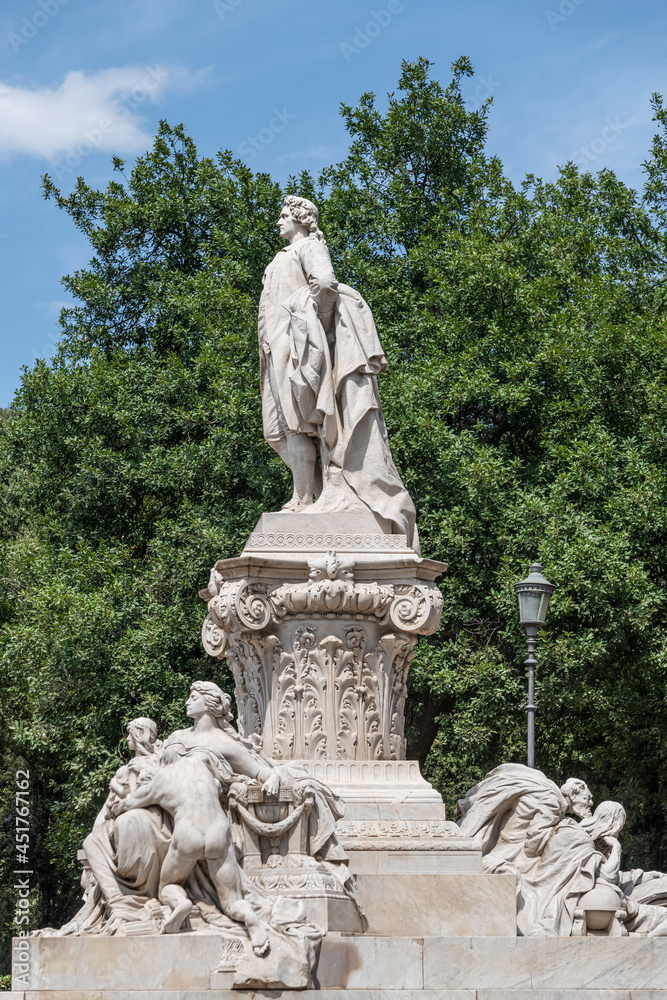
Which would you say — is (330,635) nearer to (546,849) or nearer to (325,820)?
(325,820)

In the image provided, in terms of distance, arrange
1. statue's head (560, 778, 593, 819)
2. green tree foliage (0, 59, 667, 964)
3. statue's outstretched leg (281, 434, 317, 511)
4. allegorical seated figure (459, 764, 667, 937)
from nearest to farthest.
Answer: allegorical seated figure (459, 764, 667, 937) → statue's head (560, 778, 593, 819) → statue's outstretched leg (281, 434, 317, 511) → green tree foliage (0, 59, 667, 964)

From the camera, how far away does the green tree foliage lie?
21047 millimetres

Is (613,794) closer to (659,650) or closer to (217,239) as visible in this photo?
(659,650)

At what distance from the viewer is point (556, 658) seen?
20344 mm

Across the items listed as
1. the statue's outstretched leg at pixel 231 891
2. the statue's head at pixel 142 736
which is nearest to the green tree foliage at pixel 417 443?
the statue's head at pixel 142 736

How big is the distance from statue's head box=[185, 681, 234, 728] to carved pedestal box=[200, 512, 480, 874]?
1.28 m

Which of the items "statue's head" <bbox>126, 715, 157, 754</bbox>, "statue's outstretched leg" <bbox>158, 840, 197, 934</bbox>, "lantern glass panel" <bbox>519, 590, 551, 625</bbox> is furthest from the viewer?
"lantern glass panel" <bbox>519, 590, 551, 625</bbox>

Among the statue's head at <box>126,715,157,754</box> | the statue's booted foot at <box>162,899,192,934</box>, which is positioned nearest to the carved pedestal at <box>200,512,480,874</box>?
the statue's head at <box>126,715,157,754</box>

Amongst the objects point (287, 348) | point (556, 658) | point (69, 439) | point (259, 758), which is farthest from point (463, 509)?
point (259, 758)

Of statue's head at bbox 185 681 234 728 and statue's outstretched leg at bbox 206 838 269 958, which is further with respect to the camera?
Result: statue's head at bbox 185 681 234 728

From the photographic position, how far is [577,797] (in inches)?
512

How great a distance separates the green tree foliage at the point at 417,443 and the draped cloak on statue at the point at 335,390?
25.3 ft

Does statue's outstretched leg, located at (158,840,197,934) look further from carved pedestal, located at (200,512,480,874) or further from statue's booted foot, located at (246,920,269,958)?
carved pedestal, located at (200,512,480,874)

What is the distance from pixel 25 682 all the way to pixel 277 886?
495 inches
